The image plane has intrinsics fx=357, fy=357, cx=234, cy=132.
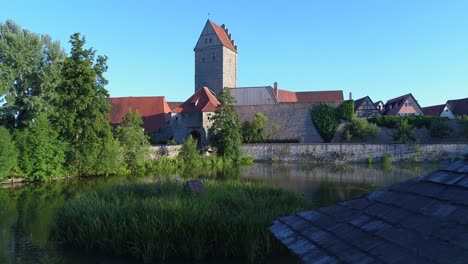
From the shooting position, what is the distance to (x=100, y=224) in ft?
29.4

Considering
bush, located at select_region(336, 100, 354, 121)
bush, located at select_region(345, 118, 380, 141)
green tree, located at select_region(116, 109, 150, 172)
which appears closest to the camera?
green tree, located at select_region(116, 109, 150, 172)

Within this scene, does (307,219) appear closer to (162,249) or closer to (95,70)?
→ (162,249)

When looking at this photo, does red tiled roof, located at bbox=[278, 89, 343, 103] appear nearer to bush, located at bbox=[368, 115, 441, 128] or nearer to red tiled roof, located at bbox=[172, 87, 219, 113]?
bush, located at bbox=[368, 115, 441, 128]

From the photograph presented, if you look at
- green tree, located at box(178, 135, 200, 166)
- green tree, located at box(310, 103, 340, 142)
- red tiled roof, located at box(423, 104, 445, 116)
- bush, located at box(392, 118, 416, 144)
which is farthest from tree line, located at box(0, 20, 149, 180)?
red tiled roof, located at box(423, 104, 445, 116)

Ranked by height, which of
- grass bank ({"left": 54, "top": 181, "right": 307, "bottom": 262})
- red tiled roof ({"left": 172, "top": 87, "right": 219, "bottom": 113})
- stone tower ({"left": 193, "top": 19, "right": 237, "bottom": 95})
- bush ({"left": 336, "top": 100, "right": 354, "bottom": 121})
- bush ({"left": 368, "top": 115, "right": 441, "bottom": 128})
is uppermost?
stone tower ({"left": 193, "top": 19, "right": 237, "bottom": 95})

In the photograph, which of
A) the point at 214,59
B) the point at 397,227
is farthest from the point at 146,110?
the point at 397,227

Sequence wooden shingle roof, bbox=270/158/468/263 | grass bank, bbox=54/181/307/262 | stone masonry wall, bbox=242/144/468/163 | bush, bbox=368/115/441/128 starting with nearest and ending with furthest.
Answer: wooden shingle roof, bbox=270/158/468/263, grass bank, bbox=54/181/307/262, stone masonry wall, bbox=242/144/468/163, bush, bbox=368/115/441/128

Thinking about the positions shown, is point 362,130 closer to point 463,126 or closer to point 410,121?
point 410,121

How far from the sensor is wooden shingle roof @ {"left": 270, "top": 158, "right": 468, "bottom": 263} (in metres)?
2.41

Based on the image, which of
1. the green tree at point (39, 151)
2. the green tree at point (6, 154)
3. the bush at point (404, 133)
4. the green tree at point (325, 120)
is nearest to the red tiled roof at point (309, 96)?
the green tree at point (325, 120)

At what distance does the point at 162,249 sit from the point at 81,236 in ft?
8.01

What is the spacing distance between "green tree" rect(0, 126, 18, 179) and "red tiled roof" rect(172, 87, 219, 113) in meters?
21.0

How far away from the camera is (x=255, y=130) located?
3978cm

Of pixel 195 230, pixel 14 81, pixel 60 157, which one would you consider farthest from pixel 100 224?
pixel 14 81
